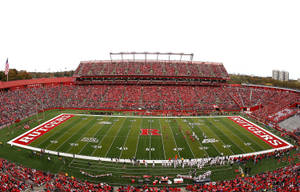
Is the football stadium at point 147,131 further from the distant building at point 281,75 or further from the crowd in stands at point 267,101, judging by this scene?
the distant building at point 281,75

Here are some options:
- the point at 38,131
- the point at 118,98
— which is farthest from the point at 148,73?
the point at 38,131

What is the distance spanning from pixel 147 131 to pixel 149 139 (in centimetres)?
317

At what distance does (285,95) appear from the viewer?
44.4 meters

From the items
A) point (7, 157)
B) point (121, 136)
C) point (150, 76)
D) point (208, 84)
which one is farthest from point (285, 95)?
point (7, 157)

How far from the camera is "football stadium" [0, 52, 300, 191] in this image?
16438 millimetres

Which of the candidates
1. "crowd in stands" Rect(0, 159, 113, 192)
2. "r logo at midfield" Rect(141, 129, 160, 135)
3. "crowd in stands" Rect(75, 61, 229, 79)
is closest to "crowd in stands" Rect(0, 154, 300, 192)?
"crowd in stands" Rect(0, 159, 113, 192)

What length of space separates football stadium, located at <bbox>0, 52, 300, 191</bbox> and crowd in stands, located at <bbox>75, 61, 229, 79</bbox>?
33 cm

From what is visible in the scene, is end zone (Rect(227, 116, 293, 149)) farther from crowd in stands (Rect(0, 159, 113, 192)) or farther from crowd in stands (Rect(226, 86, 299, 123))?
crowd in stands (Rect(0, 159, 113, 192))

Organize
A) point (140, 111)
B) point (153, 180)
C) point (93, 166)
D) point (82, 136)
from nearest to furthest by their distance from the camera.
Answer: point (153, 180) < point (93, 166) < point (82, 136) < point (140, 111)

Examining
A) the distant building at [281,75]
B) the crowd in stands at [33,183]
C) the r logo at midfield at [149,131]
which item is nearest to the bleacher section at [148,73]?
the r logo at midfield at [149,131]

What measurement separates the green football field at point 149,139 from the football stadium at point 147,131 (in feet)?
0.44

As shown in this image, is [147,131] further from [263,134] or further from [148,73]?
[148,73]

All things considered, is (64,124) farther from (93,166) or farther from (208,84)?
(208,84)

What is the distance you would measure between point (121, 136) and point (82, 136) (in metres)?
5.72
